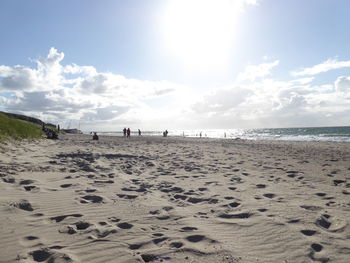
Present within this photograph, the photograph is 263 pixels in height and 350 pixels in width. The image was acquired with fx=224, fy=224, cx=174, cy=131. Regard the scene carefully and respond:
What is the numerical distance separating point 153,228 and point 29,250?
174cm

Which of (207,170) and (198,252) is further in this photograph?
(207,170)

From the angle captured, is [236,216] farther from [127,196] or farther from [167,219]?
[127,196]

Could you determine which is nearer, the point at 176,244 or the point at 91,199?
the point at 176,244

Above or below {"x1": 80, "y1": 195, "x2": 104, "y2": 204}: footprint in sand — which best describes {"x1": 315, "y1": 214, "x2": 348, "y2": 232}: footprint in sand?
below

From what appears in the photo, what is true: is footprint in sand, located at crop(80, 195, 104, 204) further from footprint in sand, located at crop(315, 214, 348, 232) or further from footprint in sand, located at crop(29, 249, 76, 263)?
footprint in sand, located at crop(315, 214, 348, 232)

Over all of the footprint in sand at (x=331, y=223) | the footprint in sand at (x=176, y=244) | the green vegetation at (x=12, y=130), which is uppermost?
the green vegetation at (x=12, y=130)

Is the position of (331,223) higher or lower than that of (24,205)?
lower

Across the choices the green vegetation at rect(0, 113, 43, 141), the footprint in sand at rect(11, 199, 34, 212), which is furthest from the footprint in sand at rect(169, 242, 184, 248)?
the green vegetation at rect(0, 113, 43, 141)

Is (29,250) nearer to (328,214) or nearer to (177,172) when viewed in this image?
(328,214)

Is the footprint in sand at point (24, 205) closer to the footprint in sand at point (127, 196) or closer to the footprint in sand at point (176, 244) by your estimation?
the footprint in sand at point (127, 196)

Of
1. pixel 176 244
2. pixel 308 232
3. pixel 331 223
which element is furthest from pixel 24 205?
pixel 331 223

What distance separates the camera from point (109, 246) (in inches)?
122

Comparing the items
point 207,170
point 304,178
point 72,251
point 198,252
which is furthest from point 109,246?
point 304,178

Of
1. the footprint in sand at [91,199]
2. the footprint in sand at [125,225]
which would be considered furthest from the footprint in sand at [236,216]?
the footprint in sand at [91,199]
